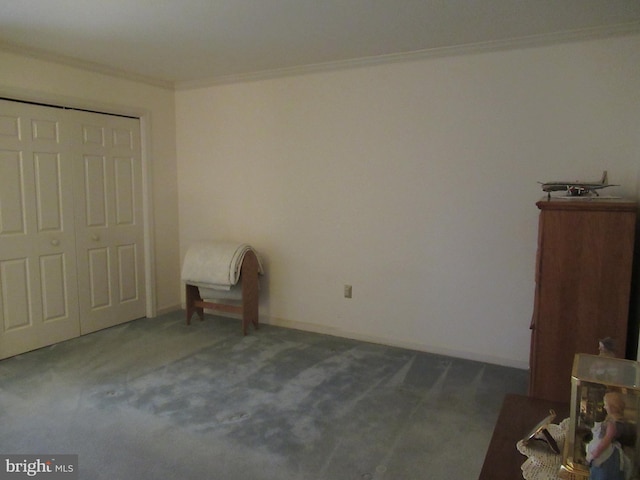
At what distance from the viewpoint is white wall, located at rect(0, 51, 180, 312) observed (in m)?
3.46

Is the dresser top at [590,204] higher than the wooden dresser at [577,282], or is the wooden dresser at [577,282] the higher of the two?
the dresser top at [590,204]

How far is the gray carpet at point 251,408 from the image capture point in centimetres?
218

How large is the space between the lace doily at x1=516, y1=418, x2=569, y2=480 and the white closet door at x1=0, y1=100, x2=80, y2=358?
3.74 meters

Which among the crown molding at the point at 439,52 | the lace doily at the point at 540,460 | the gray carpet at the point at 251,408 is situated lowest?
the gray carpet at the point at 251,408

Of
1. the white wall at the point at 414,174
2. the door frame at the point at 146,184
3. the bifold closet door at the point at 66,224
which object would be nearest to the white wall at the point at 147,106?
the door frame at the point at 146,184

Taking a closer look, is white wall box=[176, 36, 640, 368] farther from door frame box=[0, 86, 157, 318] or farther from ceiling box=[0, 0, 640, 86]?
door frame box=[0, 86, 157, 318]

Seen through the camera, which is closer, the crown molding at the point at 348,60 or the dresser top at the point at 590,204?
the dresser top at the point at 590,204

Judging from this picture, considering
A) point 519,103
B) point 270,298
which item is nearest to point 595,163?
point 519,103

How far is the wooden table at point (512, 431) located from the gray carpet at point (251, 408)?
777 mm

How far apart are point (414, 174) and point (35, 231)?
3.12 meters

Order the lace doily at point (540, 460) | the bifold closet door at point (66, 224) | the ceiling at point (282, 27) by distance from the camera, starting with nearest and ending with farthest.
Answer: the lace doily at point (540, 460) → the ceiling at point (282, 27) → the bifold closet door at point (66, 224)

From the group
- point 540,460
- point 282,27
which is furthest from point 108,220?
point 540,460

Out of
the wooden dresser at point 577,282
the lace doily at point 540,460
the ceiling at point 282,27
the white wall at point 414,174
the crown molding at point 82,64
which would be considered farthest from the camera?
the crown molding at point 82,64

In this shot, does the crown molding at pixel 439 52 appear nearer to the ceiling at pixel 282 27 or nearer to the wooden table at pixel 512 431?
the ceiling at pixel 282 27
